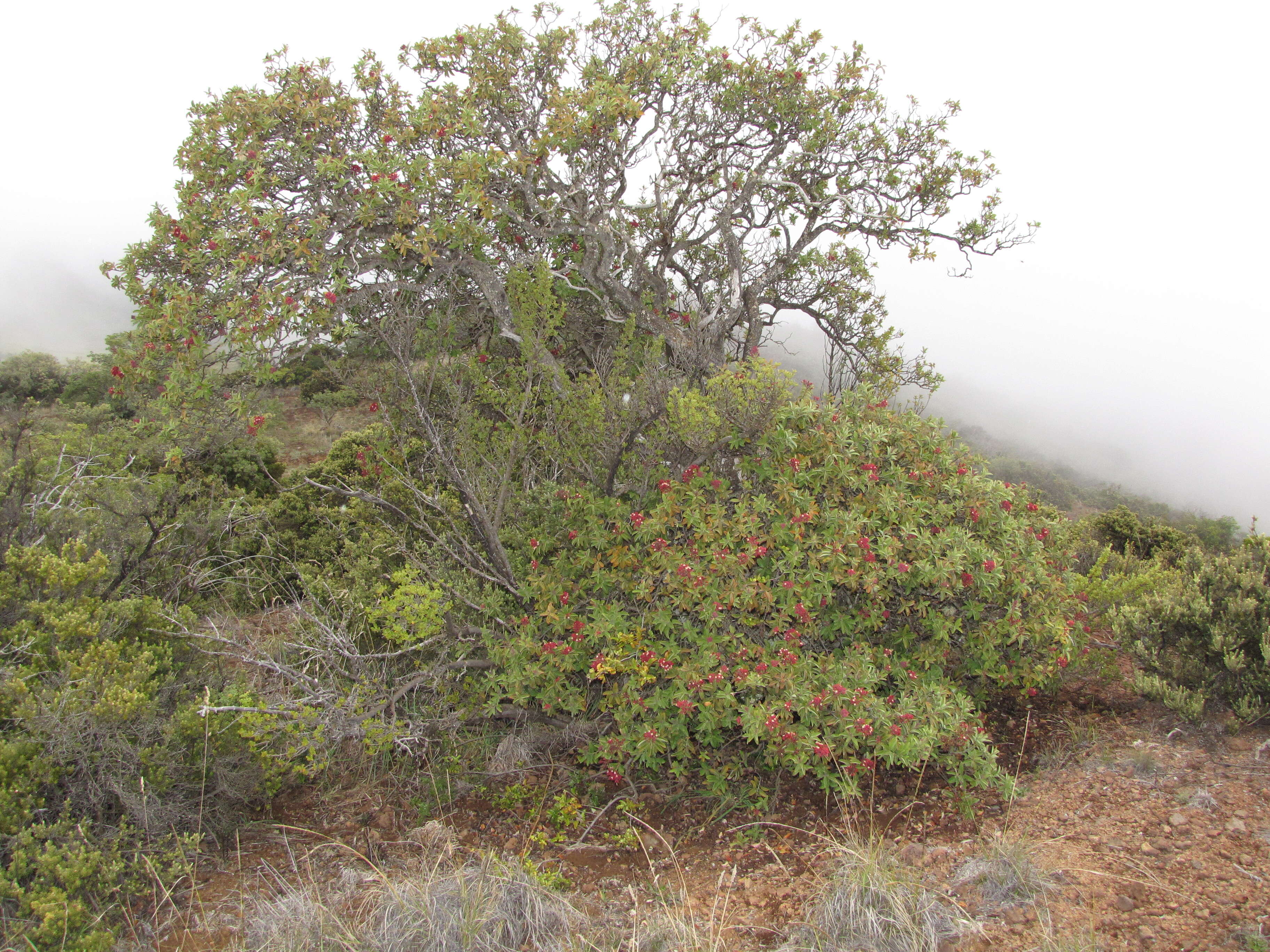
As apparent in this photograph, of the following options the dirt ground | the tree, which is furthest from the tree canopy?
the dirt ground

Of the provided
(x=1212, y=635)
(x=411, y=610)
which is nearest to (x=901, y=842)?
(x=1212, y=635)

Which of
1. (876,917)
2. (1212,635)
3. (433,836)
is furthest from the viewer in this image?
(1212,635)

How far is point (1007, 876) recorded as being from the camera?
2.74 meters

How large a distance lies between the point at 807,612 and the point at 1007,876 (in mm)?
1315

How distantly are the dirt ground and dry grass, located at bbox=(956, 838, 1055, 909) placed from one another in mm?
28

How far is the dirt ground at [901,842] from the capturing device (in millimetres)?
2619

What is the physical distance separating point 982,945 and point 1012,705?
238cm

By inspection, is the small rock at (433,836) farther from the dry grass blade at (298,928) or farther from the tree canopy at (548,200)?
the tree canopy at (548,200)

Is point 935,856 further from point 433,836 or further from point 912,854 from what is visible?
point 433,836

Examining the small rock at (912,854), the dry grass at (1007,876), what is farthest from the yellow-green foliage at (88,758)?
the dry grass at (1007,876)

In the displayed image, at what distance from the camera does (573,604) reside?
4.09m

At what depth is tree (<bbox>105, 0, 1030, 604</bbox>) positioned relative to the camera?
4.62 metres

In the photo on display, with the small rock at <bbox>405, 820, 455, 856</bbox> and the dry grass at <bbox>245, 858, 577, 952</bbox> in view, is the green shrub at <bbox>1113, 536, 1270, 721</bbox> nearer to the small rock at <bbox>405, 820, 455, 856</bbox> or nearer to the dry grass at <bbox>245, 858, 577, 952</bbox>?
the dry grass at <bbox>245, 858, 577, 952</bbox>

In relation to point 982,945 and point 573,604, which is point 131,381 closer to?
point 573,604
